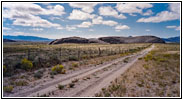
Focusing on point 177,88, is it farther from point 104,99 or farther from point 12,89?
point 12,89

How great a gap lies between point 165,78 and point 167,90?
9.62ft

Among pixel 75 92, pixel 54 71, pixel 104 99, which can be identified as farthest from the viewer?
pixel 54 71

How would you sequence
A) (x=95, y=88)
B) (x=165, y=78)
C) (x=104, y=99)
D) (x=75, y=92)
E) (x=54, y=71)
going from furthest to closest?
(x=54, y=71) < (x=165, y=78) < (x=95, y=88) < (x=75, y=92) < (x=104, y=99)

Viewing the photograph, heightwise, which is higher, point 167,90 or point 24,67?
point 24,67

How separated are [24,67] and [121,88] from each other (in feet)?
29.9

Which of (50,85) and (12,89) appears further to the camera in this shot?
(50,85)

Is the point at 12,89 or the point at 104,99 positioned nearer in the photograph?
the point at 104,99

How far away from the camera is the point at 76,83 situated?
1000 centimetres

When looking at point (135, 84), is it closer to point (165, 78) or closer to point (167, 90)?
point (167, 90)

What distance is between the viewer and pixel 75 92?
8.33m

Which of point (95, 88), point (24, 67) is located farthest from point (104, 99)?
point (24, 67)

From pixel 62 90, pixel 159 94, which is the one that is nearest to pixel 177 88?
pixel 159 94

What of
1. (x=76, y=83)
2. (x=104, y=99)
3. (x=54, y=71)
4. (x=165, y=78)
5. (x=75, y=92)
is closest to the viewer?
(x=104, y=99)

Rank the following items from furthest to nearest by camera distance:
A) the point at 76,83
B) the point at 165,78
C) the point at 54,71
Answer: the point at 54,71, the point at 165,78, the point at 76,83
